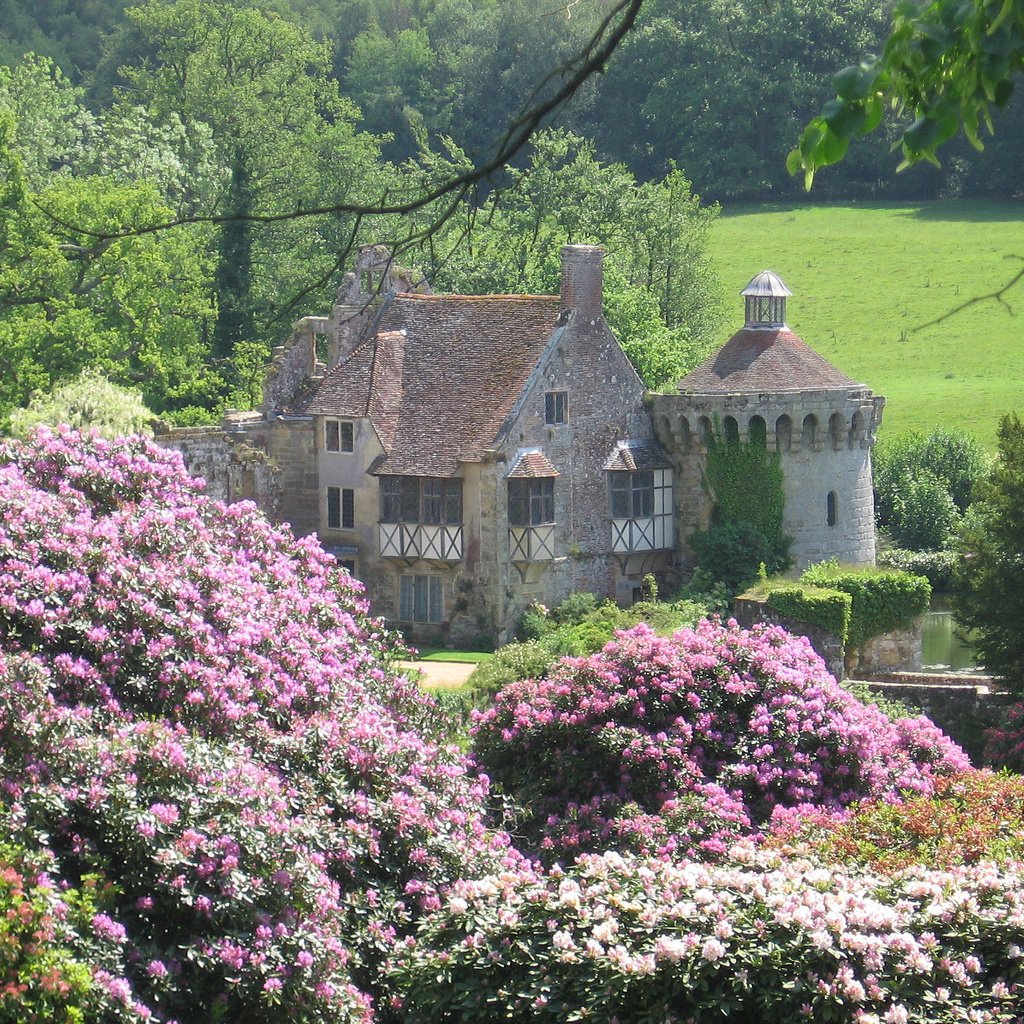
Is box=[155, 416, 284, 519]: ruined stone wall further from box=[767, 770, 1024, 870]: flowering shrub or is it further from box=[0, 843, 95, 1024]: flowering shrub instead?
box=[0, 843, 95, 1024]: flowering shrub

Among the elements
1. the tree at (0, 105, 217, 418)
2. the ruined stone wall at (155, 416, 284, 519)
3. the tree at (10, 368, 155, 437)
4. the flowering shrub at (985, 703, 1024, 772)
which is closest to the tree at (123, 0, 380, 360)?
the tree at (0, 105, 217, 418)

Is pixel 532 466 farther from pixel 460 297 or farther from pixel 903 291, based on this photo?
pixel 903 291

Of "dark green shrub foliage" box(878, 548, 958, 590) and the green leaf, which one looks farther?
"dark green shrub foliage" box(878, 548, 958, 590)

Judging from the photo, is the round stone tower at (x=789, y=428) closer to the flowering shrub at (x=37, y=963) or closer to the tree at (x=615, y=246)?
the tree at (x=615, y=246)

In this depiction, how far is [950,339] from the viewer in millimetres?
84188

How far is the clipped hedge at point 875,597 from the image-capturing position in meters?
47.1

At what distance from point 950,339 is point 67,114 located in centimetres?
3400

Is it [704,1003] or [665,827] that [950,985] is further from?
[665,827]

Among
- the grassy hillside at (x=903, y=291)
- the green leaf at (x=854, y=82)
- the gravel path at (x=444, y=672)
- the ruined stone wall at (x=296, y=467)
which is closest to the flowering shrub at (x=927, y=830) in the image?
the green leaf at (x=854, y=82)

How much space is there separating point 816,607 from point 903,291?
4395cm

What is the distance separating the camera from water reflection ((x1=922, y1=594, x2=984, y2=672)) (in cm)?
4959

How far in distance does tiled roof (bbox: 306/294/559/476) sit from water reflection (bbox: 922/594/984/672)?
1075 cm

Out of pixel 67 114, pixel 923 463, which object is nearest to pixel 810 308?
pixel 923 463

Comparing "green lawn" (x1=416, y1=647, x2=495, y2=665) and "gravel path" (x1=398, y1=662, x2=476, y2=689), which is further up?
"green lawn" (x1=416, y1=647, x2=495, y2=665)
